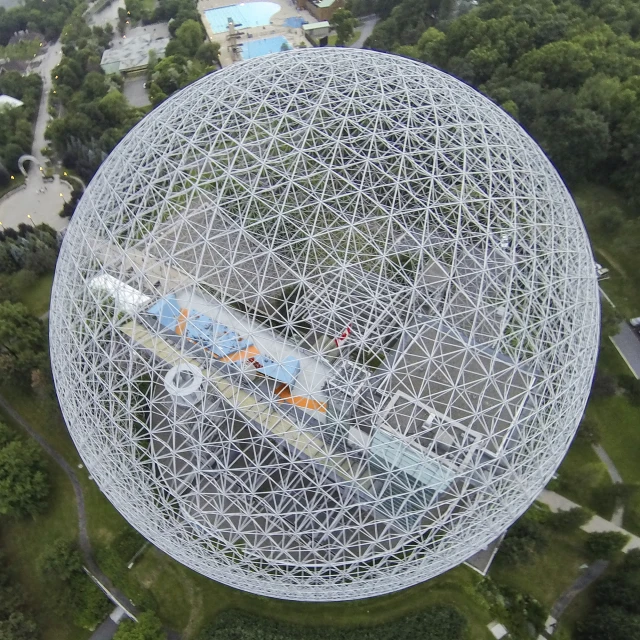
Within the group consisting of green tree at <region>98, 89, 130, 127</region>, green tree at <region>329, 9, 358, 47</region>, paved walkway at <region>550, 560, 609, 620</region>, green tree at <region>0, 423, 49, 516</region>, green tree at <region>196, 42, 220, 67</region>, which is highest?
green tree at <region>329, 9, 358, 47</region>

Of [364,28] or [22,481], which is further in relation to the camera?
[364,28]

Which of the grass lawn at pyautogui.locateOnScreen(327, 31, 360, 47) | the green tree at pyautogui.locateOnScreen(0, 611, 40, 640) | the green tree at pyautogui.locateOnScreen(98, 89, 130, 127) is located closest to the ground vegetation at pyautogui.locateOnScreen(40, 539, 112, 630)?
the green tree at pyautogui.locateOnScreen(0, 611, 40, 640)

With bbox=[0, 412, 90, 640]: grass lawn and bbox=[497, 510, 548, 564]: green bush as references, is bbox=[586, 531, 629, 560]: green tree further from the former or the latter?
bbox=[0, 412, 90, 640]: grass lawn

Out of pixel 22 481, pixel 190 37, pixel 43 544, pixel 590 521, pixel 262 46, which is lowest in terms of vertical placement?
pixel 43 544

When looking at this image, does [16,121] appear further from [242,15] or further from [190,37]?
[242,15]

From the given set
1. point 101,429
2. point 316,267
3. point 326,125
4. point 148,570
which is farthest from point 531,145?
point 148,570

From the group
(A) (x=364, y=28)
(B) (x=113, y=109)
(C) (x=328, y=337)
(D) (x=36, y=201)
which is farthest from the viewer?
(A) (x=364, y=28)

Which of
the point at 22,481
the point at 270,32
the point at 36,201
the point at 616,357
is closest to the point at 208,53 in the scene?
the point at 270,32

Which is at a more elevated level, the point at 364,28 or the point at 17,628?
the point at 364,28
